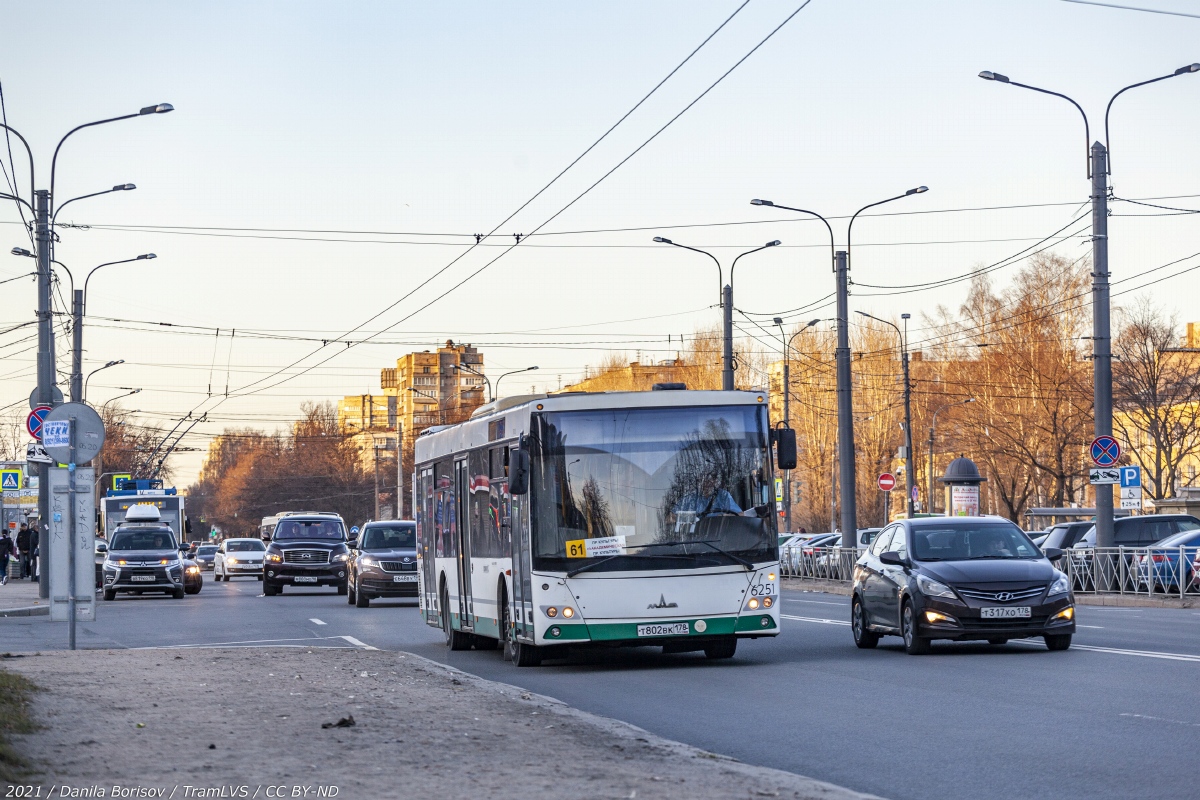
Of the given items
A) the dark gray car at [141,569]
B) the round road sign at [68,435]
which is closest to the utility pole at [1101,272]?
the round road sign at [68,435]

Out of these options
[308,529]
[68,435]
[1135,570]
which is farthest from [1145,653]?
[308,529]

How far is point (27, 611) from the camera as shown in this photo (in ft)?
104

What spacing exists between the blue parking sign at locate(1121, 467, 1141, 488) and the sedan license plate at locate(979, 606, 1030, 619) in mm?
15129

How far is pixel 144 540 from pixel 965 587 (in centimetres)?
2931

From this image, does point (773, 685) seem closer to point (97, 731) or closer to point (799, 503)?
point (97, 731)

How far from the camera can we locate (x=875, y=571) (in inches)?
752

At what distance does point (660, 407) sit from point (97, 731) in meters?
8.15

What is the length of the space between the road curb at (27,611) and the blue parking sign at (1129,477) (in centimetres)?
1998

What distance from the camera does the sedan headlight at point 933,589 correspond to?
56.9 feet

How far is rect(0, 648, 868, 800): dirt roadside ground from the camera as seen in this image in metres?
8.05

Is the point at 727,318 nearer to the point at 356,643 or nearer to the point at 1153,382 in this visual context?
the point at 356,643

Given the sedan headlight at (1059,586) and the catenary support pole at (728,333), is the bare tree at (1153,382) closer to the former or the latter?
the catenary support pole at (728,333)

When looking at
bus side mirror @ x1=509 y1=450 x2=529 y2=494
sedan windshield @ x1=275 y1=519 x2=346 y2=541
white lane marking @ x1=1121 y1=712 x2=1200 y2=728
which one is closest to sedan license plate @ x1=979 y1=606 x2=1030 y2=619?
bus side mirror @ x1=509 y1=450 x2=529 y2=494

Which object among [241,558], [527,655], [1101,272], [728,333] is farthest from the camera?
[241,558]
